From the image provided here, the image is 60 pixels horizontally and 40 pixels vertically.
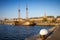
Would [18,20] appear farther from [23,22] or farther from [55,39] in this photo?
[55,39]

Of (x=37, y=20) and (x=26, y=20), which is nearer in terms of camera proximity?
(x=26, y=20)

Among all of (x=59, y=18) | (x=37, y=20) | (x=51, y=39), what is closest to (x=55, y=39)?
(x=51, y=39)

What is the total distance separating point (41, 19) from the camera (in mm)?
25938

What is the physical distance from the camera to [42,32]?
6.86 feet

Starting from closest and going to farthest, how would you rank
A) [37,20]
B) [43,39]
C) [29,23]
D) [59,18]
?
[43,39]
[29,23]
[59,18]
[37,20]

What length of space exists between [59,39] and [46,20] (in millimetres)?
23660

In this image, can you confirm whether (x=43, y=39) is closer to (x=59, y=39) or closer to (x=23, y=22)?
(x=59, y=39)

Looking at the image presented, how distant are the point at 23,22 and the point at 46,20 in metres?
4.44

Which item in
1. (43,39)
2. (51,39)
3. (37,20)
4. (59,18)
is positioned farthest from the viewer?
(37,20)

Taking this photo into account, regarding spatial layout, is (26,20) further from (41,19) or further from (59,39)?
(59,39)

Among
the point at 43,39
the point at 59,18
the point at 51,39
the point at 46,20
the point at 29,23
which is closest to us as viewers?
the point at 51,39

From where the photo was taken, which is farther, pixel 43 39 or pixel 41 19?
pixel 41 19

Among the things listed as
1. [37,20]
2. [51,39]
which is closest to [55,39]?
[51,39]

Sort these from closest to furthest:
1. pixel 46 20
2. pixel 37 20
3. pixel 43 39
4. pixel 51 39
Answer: pixel 51 39 → pixel 43 39 → pixel 46 20 → pixel 37 20
